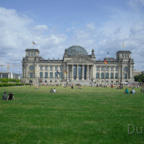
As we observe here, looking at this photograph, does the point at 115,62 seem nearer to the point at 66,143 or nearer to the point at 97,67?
the point at 97,67

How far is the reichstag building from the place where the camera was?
4651 inches

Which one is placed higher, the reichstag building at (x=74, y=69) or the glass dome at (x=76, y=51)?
the glass dome at (x=76, y=51)

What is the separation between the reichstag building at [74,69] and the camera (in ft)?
388

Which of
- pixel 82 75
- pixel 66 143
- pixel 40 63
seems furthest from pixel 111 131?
pixel 40 63

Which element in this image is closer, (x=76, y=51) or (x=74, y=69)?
(x=74, y=69)

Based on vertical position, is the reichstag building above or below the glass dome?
below

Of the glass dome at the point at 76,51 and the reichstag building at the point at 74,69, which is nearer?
the reichstag building at the point at 74,69

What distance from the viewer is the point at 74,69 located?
390 ft

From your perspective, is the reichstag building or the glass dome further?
the glass dome

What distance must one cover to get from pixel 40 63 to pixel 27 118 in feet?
360

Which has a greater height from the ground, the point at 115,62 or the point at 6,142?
the point at 115,62

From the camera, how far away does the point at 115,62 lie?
403 ft

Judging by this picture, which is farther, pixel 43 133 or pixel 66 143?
pixel 43 133

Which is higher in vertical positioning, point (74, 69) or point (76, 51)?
point (76, 51)
